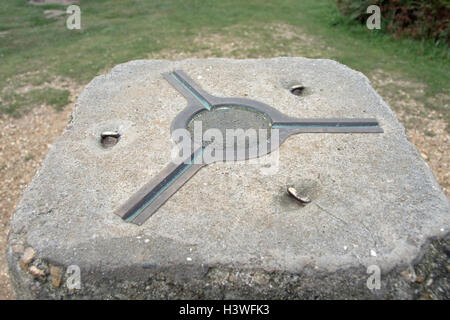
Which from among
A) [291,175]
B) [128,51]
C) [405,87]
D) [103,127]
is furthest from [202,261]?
[128,51]

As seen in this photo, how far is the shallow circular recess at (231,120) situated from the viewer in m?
3.71

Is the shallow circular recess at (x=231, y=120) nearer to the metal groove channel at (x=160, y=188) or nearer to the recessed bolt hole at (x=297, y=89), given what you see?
the metal groove channel at (x=160, y=188)

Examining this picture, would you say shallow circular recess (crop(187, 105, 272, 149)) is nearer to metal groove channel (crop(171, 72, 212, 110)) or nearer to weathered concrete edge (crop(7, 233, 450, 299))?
metal groove channel (crop(171, 72, 212, 110))

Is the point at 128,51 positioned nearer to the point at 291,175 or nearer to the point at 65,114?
the point at 65,114

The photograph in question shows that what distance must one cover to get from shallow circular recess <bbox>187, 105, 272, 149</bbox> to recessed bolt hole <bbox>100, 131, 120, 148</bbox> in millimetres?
675

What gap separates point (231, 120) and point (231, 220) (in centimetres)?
135

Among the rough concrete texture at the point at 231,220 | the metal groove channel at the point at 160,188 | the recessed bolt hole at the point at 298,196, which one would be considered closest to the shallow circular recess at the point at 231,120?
the rough concrete texture at the point at 231,220

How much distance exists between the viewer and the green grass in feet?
19.1

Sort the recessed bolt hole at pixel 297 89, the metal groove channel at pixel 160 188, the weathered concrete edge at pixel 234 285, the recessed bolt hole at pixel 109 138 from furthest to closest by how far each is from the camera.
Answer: the recessed bolt hole at pixel 297 89
the recessed bolt hole at pixel 109 138
the metal groove channel at pixel 160 188
the weathered concrete edge at pixel 234 285

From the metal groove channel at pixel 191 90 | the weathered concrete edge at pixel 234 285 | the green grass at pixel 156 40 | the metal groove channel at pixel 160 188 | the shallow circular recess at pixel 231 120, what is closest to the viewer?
the weathered concrete edge at pixel 234 285

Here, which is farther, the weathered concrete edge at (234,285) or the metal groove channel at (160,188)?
the metal groove channel at (160,188)

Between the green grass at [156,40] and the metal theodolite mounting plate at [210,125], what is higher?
the green grass at [156,40]

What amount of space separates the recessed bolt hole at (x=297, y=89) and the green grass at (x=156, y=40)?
2.04m

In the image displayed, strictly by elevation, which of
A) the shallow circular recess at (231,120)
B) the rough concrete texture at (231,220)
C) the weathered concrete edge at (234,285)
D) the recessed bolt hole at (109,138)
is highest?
the shallow circular recess at (231,120)
